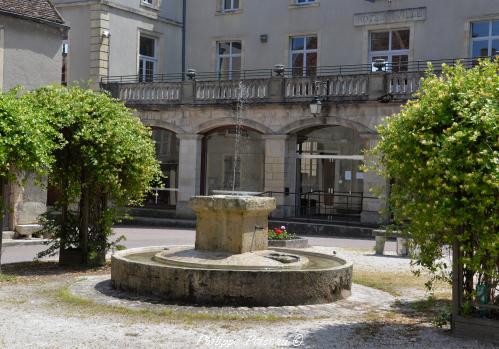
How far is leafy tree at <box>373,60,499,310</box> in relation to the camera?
6.98m

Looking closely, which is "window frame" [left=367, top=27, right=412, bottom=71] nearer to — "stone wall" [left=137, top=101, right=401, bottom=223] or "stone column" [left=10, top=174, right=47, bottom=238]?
"stone wall" [left=137, top=101, right=401, bottom=223]

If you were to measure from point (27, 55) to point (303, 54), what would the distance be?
12154mm

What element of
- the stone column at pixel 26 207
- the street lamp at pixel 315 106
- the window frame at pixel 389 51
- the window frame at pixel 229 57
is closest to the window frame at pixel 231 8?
A: the window frame at pixel 229 57

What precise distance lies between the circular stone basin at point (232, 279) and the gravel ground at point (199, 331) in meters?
0.36

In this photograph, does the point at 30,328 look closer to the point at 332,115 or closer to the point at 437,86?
the point at 437,86

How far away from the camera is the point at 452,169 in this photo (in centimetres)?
708

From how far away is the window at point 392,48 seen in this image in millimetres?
26594

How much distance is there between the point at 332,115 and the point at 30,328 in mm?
17497

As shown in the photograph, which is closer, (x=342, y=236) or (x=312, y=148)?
(x=342, y=236)

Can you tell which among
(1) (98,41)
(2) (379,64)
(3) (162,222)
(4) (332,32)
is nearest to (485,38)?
(2) (379,64)

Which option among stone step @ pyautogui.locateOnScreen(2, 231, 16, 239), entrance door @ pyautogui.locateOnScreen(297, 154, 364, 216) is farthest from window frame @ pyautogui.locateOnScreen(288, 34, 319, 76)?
stone step @ pyautogui.locateOnScreen(2, 231, 16, 239)

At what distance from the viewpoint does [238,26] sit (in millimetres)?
30188

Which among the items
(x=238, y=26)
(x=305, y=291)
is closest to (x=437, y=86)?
(x=305, y=291)

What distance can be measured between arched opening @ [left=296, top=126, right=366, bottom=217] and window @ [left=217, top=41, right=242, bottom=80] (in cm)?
490
